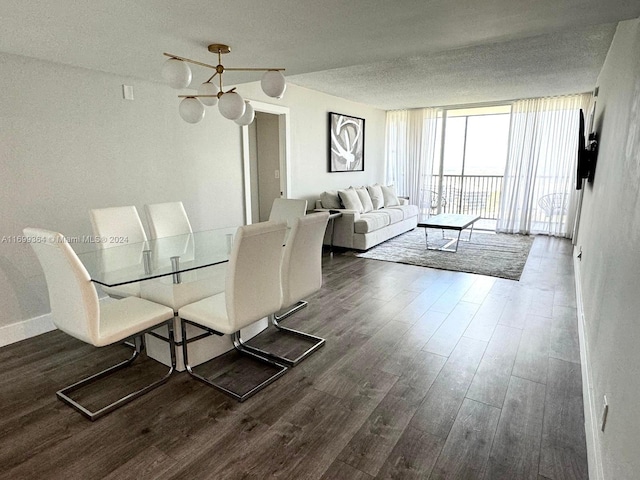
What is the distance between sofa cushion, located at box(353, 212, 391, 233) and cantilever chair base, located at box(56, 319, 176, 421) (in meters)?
3.54

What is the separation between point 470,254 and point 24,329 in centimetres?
524

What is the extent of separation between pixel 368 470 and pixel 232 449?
64 cm

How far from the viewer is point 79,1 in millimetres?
1862

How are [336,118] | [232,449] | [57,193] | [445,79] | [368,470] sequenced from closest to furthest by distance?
[368,470]
[232,449]
[57,193]
[445,79]
[336,118]

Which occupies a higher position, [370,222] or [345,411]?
[370,222]

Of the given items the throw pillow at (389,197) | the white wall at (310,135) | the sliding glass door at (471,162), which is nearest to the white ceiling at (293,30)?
the white wall at (310,135)

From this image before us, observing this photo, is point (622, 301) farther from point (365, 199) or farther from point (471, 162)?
point (471, 162)

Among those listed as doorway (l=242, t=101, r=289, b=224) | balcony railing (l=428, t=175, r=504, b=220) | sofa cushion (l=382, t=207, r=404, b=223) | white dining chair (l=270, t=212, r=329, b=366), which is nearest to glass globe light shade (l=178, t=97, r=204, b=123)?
white dining chair (l=270, t=212, r=329, b=366)

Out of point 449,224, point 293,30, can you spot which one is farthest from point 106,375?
point 449,224

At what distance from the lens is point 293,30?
230cm

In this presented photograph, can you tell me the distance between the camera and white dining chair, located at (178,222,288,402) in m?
2.00

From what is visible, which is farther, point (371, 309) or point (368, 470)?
point (371, 309)

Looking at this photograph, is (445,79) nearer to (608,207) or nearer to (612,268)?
(608,207)

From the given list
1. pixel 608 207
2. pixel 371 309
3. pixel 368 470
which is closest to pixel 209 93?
pixel 371 309
